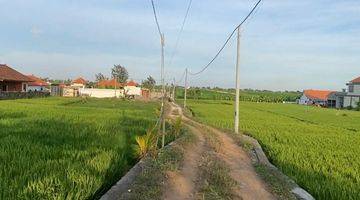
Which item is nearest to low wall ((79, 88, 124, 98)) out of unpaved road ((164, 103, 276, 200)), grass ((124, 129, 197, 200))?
unpaved road ((164, 103, 276, 200))

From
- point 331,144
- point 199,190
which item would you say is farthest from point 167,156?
point 331,144

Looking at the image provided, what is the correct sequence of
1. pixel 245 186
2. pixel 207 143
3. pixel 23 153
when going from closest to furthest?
pixel 245 186 → pixel 23 153 → pixel 207 143

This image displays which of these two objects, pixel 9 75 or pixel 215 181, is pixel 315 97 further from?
→ pixel 215 181

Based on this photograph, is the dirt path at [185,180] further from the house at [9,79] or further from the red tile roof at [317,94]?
the red tile roof at [317,94]

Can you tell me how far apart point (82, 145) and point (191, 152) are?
9.53ft

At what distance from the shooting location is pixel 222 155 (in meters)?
12.1

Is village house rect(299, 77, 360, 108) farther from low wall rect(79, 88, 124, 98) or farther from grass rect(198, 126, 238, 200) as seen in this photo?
grass rect(198, 126, 238, 200)

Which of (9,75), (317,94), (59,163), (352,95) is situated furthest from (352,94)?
→ (59,163)

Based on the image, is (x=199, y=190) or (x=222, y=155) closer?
(x=199, y=190)

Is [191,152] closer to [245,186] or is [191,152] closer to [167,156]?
[167,156]

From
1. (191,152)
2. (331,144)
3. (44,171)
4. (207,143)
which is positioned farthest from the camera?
(331,144)

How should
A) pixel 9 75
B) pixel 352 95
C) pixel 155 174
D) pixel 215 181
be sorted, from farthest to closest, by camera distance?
pixel 352 95, pixel 9 75, pixel 155 174, pixel 215 181

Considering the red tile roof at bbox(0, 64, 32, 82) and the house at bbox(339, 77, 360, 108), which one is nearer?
the red tile roof at bbox(0, 64, 32, 82)

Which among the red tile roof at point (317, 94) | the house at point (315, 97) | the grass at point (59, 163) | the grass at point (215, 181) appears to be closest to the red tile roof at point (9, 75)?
the grass at point (59, 163)
